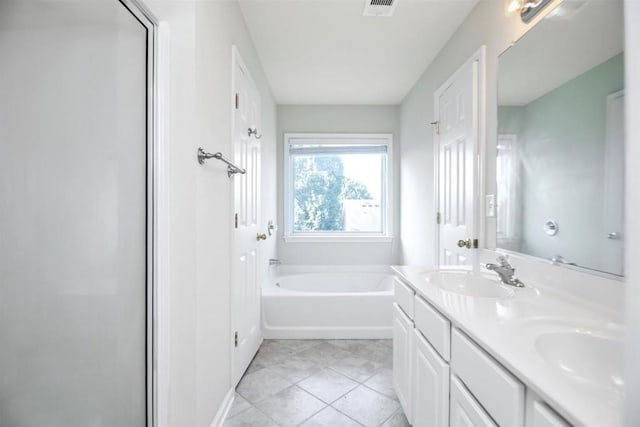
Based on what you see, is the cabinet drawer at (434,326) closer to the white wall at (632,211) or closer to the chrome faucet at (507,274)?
the chrome faucet at (507,274)

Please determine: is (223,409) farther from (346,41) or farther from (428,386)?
(346,41)

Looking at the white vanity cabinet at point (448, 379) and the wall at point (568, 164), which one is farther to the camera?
the wall at point (568, 164)

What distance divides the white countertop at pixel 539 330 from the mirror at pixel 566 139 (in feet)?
0.59

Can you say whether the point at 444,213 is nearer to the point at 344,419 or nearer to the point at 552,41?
the point at 552,41

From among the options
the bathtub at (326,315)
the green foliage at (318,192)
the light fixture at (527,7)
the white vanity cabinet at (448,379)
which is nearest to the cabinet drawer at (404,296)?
the white vanity cabinet at (448,379)

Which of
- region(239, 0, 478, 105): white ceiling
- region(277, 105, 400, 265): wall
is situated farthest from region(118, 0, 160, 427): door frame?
region(277, 105, 400, 265): wall

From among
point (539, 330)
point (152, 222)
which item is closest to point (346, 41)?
point (152, 222)

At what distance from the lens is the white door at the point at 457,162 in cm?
188

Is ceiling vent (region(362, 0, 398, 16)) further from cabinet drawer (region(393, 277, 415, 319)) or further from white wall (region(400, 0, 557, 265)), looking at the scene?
cabinet drawer (region(393, 277, 415, 319))

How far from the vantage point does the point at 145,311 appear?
118cm

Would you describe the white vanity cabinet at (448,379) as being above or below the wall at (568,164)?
below

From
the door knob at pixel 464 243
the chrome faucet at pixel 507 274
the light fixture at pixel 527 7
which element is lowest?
the chrome faucet at pixel 507 274

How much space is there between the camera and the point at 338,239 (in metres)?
3.74

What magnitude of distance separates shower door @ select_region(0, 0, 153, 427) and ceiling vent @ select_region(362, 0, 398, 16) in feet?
4.32
